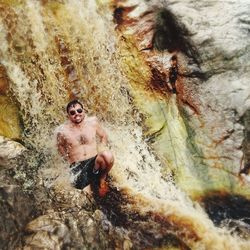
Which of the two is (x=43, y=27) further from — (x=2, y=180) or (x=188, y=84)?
(x=2, y=180)

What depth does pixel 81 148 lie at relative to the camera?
6418mm

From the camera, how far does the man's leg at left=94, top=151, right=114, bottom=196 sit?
6062mm

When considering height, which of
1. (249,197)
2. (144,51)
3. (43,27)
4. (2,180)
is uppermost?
(43,27)

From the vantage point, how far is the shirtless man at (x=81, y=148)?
627 cm

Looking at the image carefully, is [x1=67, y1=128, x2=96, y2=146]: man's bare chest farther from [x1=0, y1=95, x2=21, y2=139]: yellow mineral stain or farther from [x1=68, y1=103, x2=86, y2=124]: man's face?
[x1=0, y1=95, x2=21, y2=139]: yellow mineral stain

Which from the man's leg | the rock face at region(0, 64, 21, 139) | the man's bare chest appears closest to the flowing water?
the rock face at region(0, 64, 21, 139)

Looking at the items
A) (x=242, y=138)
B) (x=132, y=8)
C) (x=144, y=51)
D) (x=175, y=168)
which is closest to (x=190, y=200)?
(x=175, y=168)

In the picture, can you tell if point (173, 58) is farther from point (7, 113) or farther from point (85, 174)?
point (7, 113)

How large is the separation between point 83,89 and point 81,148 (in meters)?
1.46

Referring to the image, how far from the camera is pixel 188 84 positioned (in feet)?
23.9

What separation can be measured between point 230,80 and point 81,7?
9.02ft

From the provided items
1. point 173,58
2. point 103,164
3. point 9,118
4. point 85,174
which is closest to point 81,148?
point 85,174

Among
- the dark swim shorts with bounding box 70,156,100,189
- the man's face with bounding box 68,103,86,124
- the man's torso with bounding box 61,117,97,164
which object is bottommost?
the dark swim shorts with bounding box 70,156,100,189

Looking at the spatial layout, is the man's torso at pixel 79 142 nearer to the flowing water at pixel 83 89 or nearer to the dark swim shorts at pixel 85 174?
the dark swim shorts at pixel 85 174
